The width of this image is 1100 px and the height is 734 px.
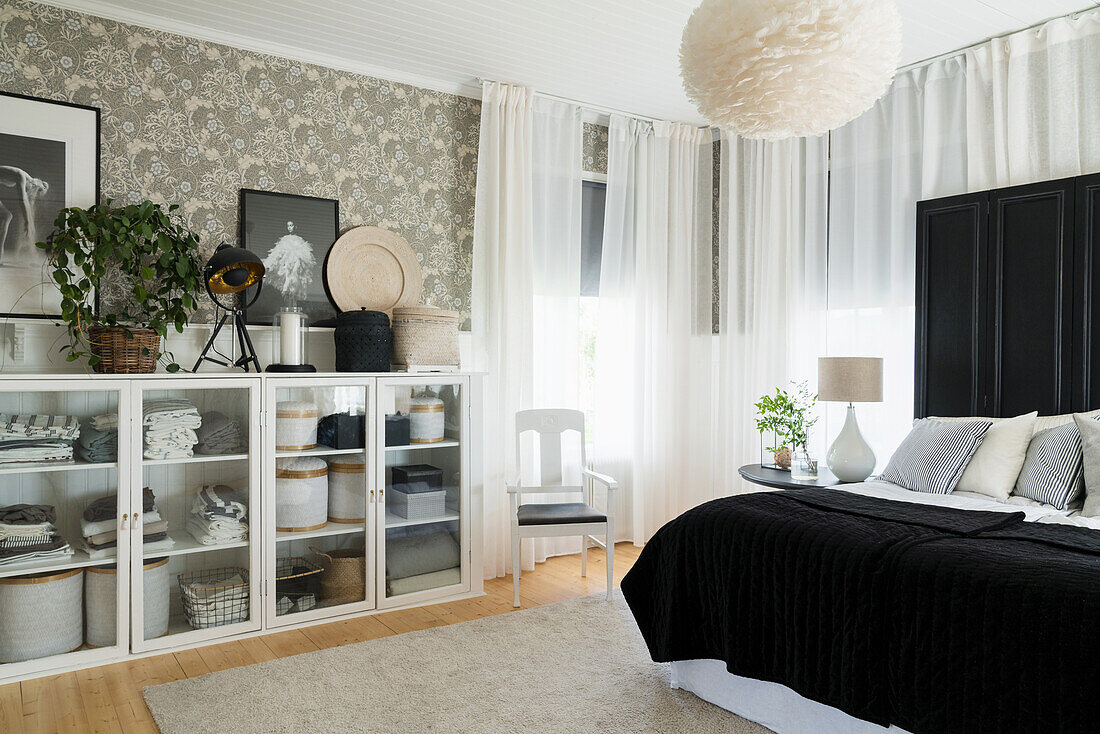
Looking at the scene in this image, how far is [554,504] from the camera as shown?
13.1 feet

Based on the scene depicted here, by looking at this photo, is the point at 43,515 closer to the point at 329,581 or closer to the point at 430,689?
the point at 329,581

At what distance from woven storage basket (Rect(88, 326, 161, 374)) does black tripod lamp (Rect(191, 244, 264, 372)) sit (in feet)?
0.97

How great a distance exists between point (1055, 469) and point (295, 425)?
3042mm

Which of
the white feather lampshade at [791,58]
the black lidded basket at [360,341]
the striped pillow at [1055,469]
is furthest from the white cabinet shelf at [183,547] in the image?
the striped pillow at [1055,469]

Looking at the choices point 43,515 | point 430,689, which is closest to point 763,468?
point 430,689

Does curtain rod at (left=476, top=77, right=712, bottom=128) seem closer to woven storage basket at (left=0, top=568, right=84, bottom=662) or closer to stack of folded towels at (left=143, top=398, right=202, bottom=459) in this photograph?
stack of folded towels at (left=143, top=398, right=202, bottom=459)

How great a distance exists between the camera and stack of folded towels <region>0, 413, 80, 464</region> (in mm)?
2777

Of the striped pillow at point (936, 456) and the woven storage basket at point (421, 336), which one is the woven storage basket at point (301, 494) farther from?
the striped pillow at point (936, 456)

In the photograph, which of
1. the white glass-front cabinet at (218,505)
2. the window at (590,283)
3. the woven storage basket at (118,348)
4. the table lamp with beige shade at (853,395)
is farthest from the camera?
the window at (590,283)

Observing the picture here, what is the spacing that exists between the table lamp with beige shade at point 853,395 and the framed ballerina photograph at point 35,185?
3413 mm

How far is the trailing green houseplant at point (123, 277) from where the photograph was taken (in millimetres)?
2924

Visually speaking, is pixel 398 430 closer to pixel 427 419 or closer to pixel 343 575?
pixel 427 419

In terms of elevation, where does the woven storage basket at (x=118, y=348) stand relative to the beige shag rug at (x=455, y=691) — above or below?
above

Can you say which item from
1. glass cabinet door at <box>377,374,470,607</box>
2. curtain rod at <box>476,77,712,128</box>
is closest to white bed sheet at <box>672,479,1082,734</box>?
glass cabinet door at <box>377,374,470,607</box>
